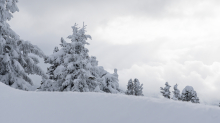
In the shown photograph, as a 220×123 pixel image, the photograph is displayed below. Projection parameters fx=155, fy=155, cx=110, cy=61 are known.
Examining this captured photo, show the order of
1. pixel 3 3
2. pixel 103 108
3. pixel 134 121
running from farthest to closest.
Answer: pixel 3 3
pixel 103 108
pixel 134 121

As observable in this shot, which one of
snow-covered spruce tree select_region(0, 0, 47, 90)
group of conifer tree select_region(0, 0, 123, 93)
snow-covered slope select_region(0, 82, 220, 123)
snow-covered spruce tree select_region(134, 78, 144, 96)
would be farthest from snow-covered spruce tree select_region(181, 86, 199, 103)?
snow-covered slope select_region(0, 82, 220, 123)

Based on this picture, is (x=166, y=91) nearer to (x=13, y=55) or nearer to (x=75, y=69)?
(x=75, y=69)

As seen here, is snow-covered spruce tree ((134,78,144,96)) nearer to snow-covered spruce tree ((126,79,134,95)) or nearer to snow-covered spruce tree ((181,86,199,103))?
snow-covered spruce tree ((126,79,134,95))

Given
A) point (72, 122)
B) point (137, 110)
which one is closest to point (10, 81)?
point (72, 122)

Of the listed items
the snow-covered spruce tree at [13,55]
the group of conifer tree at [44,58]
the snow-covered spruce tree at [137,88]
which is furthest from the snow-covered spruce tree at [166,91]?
the snow-covered spruce tree at [13,55]

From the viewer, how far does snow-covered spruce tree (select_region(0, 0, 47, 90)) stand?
34.8ft

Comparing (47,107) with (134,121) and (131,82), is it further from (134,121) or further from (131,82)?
(131,82)

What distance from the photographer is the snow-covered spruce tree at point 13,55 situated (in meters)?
10.6

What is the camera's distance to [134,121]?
2.31 metres

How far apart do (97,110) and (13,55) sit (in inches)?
424

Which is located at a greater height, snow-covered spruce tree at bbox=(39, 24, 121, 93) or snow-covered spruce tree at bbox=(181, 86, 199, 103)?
snow-covered spruce tree at bbox=(39, 24, 121, 93)

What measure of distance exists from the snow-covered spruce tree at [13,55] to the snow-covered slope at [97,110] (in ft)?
27.6

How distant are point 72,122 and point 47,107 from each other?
2.53 ft

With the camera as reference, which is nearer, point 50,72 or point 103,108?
point 103,108
